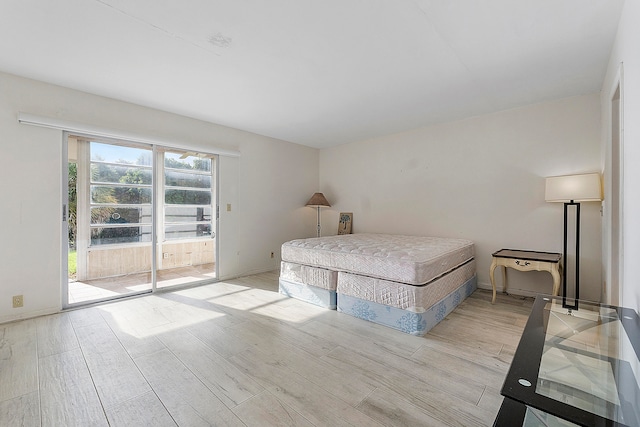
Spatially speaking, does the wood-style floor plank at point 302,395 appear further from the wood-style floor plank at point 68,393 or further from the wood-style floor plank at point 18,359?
the wood-style floor plank at point 18,359

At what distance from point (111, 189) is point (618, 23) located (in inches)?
202

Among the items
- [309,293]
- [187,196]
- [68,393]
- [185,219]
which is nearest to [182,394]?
[68,393]

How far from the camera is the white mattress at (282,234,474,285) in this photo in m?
2.61

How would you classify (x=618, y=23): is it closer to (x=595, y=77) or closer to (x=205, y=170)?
(x=595, y=77)

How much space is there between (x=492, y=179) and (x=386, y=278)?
7.48ft

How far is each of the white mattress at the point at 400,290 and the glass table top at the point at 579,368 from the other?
1065 mm

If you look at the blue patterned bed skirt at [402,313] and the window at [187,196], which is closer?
the blue patterned bed skirt at [402,313]

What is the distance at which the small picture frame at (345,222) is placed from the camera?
5.43m

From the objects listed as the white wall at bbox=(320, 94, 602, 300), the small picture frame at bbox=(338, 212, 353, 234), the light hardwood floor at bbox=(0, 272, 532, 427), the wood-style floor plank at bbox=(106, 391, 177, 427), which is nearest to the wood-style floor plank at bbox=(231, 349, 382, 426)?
the light hardwood floor at bbox=(0, 272, 532, 427)

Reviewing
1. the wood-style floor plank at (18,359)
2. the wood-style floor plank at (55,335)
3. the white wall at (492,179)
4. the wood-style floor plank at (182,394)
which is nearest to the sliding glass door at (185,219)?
the wood-style floor plank at (55,335)

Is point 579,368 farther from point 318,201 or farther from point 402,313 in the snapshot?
point 318,201

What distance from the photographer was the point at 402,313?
8.43 ft

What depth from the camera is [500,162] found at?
12.2ft

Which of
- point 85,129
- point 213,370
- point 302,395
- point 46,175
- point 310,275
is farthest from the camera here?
point 310,275
